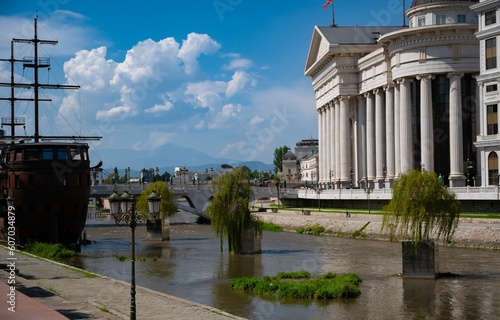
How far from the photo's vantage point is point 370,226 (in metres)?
71.5

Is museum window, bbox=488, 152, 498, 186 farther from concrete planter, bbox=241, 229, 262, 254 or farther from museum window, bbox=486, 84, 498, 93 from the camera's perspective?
concrete planter, bbox=241, 229, 262, 254

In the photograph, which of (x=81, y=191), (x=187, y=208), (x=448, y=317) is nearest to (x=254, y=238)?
(x=81, y=191)

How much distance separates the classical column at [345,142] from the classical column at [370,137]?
23.9 ft

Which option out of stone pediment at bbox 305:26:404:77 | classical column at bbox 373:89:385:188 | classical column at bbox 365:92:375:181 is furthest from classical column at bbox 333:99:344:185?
classical column at bbox 373:89:385:188

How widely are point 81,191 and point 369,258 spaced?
2822 centimetres

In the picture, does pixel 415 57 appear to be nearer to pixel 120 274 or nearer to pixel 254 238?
pixel 254 238

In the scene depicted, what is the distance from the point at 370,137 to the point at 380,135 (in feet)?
14.1

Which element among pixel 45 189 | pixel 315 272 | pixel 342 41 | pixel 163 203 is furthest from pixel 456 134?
pixel 45 189

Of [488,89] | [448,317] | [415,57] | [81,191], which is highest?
[415,57]

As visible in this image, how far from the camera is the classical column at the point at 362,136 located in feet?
366

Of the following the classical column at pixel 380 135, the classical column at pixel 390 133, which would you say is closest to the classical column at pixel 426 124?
the classical column at pixel 390 133

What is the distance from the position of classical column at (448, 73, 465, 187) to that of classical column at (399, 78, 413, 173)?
595 cm

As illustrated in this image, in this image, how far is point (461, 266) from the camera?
4606 cm

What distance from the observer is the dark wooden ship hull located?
63.4 metres
